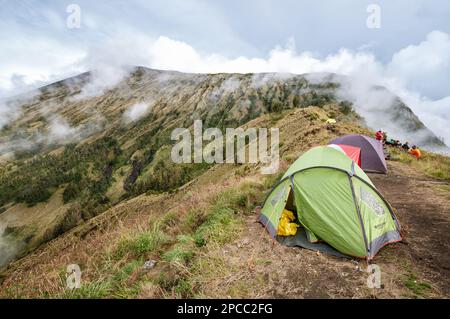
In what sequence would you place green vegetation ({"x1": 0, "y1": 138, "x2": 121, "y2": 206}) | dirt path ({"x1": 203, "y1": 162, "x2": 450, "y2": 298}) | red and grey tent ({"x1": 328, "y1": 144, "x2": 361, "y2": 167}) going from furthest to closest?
green vegetation ({"x1": 0, "y1": 138, "x2": 121, "y2": 206}), red and grey tent ({"x1": 328, "y1": 144, "x2": 361, "y2": 167}), dirt path ({"x1": 203, "y1": 162, "x2": 450, "y2": 298})

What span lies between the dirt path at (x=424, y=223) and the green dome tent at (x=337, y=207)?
63 cm

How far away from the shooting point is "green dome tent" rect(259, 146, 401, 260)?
7.05 metres

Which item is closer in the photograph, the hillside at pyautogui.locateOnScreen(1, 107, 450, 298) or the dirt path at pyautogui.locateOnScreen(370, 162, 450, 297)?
the hillside at pyautogui.locateOnScreen(1, 107, 450, 298)

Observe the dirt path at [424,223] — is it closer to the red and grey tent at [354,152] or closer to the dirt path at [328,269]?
the dirt path at [328,269]

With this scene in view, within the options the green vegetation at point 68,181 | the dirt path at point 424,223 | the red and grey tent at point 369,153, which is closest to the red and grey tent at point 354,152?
the red and grey tent at point 369,153

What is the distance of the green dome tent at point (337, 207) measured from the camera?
7051mm

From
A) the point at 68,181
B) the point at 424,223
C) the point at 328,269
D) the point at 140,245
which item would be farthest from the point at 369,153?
the point at 68,181

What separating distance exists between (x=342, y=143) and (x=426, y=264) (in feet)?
40.2

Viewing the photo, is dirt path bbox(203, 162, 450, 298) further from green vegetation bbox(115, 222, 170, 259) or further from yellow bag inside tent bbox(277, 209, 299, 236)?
green vegetation bbox(115, 222, 170, 259)

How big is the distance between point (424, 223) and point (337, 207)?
12.3ft

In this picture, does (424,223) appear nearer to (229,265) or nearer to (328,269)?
(328,269)

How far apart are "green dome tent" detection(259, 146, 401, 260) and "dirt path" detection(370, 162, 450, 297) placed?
0.63 m

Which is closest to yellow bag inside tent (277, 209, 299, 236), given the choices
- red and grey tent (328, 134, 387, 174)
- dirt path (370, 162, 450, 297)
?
dirt path (370, 162, 450, 297)
